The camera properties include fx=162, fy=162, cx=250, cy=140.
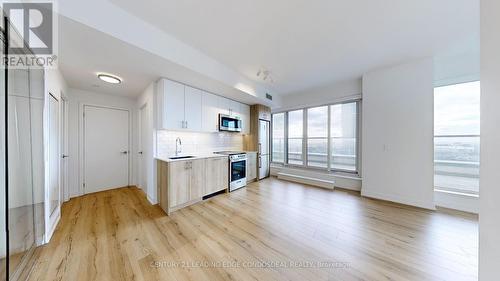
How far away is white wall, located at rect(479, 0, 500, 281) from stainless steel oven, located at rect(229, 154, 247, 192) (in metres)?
3.49

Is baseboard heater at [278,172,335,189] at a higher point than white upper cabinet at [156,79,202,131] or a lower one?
lower

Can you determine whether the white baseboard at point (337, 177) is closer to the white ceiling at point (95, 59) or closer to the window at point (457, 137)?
the window at point (457, 137)

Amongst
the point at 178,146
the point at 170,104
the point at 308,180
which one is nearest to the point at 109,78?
the point at 170,104

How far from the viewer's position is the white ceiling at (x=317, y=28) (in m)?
1.75

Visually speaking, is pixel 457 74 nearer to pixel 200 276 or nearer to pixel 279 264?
pixel 279 264

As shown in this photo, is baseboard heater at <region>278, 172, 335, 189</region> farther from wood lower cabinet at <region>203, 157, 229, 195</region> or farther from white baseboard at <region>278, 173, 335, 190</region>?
wood lower cabinet at <region>203, 157, 229, 195</region>

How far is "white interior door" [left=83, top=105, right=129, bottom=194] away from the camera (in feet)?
11.9

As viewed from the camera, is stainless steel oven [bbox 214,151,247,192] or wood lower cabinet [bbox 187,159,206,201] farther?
stainless steel oven [bbox 214,151,247,192]

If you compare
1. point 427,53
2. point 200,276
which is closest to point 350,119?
point 427,53

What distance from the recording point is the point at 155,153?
3.09m

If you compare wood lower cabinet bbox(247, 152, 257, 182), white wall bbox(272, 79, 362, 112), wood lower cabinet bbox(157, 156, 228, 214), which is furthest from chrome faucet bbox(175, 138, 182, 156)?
white wall bbox(272, 79, 362, 112)

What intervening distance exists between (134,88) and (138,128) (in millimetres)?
1122

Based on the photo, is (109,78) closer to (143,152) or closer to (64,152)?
(143,152)

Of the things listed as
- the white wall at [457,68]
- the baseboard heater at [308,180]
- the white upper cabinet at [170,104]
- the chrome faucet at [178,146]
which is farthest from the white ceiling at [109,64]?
the white wall at [457,68]
